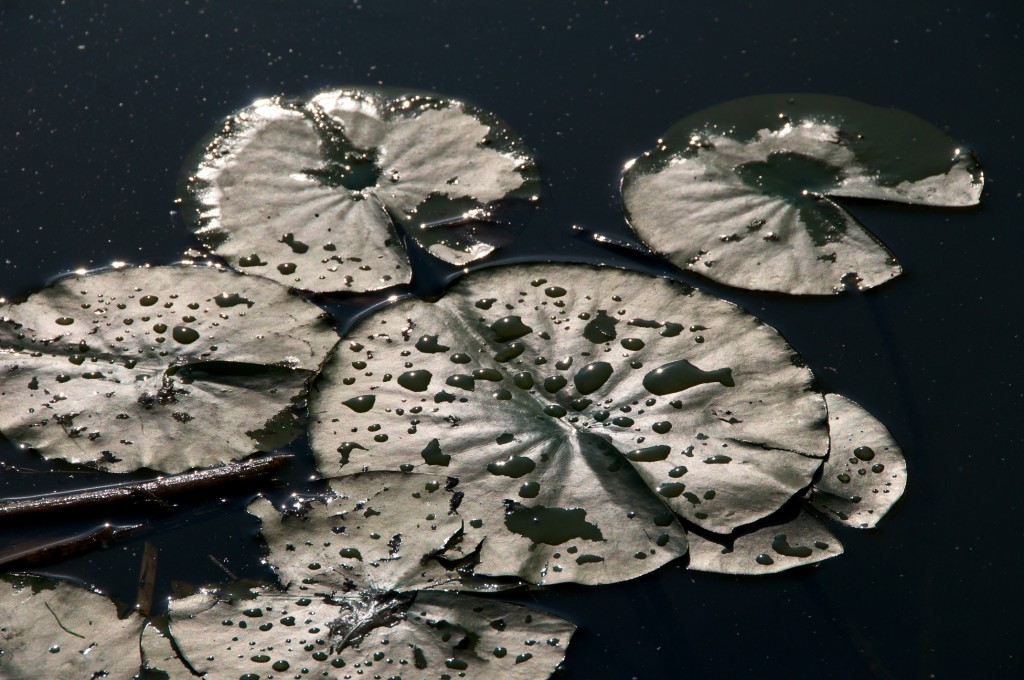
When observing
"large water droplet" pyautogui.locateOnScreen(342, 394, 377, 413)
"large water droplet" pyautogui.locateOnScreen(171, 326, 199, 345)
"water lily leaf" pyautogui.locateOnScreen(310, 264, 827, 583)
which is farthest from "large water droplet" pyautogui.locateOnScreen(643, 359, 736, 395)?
"large water droplet" pyautogui.locateOnScreen(171, 326, 199, 345)

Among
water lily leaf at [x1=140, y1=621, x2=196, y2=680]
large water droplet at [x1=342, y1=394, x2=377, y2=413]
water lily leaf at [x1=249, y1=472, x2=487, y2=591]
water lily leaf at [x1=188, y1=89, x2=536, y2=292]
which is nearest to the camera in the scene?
water lily leaf at [x1=140, y1=621, x2=196, y2=680]

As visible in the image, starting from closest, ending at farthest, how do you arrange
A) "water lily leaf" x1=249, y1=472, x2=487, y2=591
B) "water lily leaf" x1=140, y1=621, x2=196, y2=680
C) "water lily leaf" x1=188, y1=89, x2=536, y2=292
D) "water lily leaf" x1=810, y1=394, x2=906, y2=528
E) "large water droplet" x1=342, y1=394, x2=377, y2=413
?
"water lily leaf" x1=140, y1=621, x2=196, y2=680, "water lily leaf" x1=249, y1=472, x2=487, y2=591, "water lily leaf" x1=810, y1=394, x2=906, y2=528, "large water droplet" x1=342, y1=394, x2=377, y2=413, "water lily leaf" x1=188, y1=89, x2=536, y2=292

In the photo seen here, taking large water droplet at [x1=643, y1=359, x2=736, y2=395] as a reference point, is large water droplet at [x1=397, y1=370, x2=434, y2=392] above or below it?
below

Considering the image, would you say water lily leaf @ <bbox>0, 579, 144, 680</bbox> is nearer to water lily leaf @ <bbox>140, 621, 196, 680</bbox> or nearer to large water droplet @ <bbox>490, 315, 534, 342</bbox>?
water lily leaf @ <bbox>140, 621, 196, 680</bbox>

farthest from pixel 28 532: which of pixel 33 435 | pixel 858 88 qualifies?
pixel 858 88

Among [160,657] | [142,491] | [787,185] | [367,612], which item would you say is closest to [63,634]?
[160,657]

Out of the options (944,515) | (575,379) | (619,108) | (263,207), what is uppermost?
(619,108)

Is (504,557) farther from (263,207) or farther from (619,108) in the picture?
(619,108)
